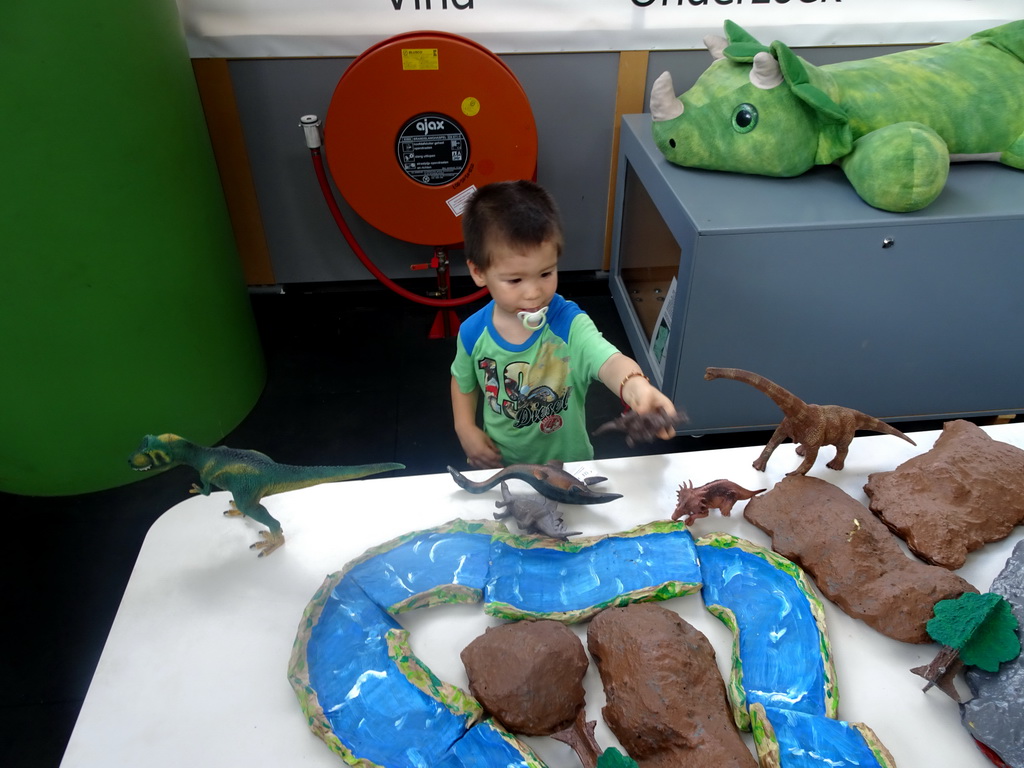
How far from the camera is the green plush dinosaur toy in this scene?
4.77ft

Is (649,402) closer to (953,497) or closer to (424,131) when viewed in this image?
(953,497)

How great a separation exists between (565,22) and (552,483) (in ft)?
4.92

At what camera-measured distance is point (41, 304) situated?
1413mm

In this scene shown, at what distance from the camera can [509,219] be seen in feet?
3.05

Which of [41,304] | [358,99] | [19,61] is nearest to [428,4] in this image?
[358,99]

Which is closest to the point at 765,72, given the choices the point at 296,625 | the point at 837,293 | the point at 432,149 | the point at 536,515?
the point at 837,293

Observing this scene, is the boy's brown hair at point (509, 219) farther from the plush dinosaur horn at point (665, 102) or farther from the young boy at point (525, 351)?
the plush dinosaur horn at point (665, 102)

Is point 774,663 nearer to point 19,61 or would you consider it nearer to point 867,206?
point 867,206

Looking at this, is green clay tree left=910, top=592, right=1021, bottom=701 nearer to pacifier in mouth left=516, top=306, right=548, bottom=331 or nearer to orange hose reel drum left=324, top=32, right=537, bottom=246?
pacifier in mouth left=516, top=306, right=548, bottom=331

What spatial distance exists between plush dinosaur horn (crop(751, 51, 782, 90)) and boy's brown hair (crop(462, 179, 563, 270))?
733 millimetres

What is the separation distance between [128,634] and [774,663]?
75 cm

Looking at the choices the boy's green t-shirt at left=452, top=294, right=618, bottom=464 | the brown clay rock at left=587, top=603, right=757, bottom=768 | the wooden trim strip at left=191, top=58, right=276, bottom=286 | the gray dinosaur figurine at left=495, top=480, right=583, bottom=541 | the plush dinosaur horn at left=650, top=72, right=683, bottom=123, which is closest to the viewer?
the brown clay rock at left=587, top=603, right=757, bottom=768

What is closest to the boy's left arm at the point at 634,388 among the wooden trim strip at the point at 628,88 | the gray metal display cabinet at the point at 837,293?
the gray metal display cabinet at the point at 837,293

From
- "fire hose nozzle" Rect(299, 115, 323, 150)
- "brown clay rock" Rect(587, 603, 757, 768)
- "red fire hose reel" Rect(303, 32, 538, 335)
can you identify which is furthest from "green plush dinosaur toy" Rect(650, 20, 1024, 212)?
"brown clay rock" Rect(587, 603, 757, 768)
